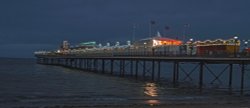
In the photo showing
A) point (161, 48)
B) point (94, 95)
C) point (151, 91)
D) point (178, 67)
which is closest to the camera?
point (94, 95)

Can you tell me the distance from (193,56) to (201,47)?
648cm

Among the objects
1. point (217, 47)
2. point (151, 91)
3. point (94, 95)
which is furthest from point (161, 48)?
point (94, 95)

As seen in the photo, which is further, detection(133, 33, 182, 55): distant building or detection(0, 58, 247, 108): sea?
detection(133, 33, 182, 55): distant building

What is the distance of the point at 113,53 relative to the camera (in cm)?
8625

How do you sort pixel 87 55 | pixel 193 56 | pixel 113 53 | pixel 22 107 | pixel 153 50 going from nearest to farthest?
pixel 22 107
pixel 193 56
pixel 153 50
pixel 113 53
pixel 87 55

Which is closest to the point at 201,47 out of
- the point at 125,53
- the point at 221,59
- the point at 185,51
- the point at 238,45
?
the point at 185,51

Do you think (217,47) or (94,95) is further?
(217,47)

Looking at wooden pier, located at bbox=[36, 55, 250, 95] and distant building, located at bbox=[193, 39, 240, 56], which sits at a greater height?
distant building, located at bbox=[193, 39, 240, 56]

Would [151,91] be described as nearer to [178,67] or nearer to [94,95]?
[94,95]

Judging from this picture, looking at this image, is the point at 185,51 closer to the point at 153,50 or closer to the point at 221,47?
the point at 221,47

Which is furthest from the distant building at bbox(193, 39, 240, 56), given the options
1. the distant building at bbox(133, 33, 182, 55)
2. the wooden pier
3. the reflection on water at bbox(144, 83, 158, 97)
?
the reflection on water at bbox(144, 83, 158, 97)

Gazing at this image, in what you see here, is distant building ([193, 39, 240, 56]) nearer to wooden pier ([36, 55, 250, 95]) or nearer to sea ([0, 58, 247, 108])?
wooden pier ([36, 55, 250, 95])

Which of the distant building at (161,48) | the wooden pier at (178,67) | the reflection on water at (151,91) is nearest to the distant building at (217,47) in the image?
the wooden pier at (178,67)

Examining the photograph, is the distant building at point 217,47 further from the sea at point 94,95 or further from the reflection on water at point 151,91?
the reflection on water at point 151,91
